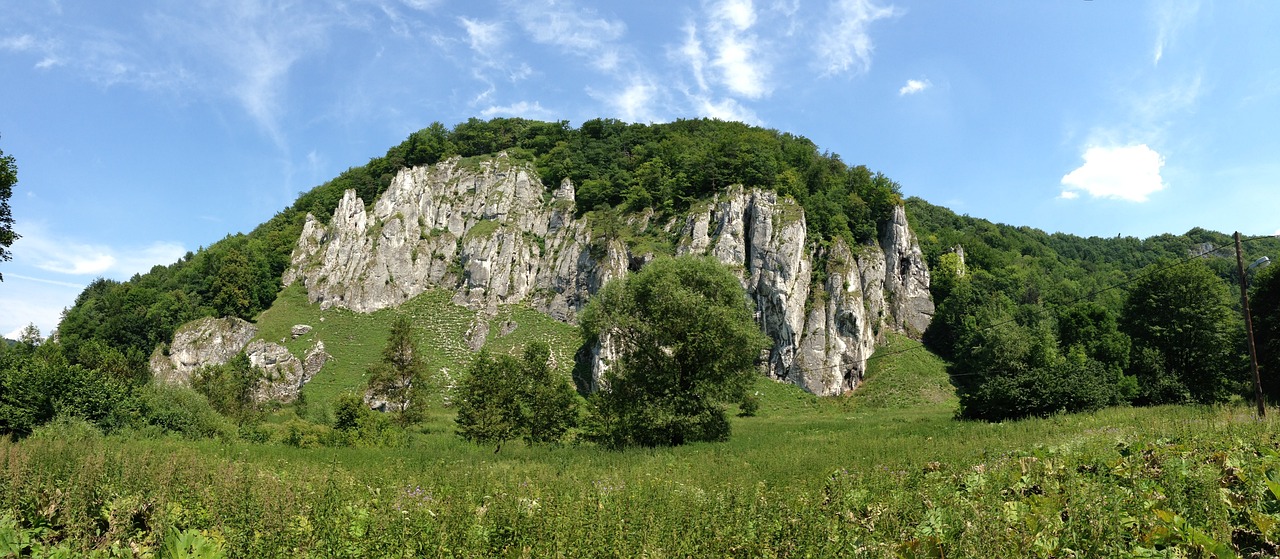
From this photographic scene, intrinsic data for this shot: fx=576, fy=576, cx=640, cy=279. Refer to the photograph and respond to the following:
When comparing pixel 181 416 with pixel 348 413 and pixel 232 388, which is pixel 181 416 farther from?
pixel 232 388

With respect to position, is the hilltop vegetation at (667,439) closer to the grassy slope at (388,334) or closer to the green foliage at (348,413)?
the green foliage at (348,413)

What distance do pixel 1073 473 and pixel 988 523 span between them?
3523 mm

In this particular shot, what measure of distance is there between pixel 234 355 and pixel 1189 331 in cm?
9310

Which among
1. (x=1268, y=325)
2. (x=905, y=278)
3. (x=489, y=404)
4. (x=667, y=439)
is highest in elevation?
(x=905, y=278)

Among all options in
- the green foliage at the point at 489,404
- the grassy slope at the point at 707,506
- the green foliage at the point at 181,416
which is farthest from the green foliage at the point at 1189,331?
the green foliage at the point at 181,416

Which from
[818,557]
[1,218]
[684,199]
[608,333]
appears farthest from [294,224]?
[818,557]

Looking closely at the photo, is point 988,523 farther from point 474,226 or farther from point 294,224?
point 294,224

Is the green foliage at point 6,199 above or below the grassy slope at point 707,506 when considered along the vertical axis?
above

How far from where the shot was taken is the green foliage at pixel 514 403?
106 feet

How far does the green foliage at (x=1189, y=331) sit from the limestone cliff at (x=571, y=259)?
26.7 meters

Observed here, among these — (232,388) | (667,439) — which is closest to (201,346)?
(232,388)

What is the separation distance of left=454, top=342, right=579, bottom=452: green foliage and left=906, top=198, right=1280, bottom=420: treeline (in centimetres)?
2384

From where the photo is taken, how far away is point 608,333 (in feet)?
94.1

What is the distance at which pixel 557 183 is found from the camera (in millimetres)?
94812
